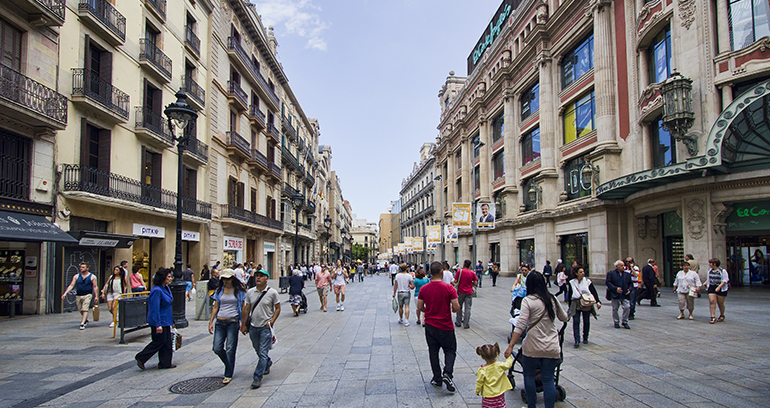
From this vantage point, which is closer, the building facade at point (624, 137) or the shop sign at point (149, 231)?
the building facade at point (624, 137)

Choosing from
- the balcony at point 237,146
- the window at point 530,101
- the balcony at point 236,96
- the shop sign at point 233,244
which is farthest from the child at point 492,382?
the window at point 530,101

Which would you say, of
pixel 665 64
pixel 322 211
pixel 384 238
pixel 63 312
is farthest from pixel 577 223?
pixel 384 238

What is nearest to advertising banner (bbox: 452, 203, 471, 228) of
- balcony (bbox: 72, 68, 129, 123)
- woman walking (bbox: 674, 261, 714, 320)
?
woman walking (bbox: 674, 261, 714, 320)

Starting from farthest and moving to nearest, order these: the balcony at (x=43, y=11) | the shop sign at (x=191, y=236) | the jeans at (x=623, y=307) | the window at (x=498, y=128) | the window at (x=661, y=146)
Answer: the window at (x=498, y=128) → the shop sign at (x=191, y=236) → the window at (x=661, y=146) → the balcony at (x=43, y=11) → the jeans at (x=623, y=307)

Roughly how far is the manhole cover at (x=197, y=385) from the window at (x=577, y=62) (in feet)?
85.0

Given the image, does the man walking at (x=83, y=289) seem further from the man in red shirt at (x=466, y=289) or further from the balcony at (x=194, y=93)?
the balcony at (x=194, y=93)

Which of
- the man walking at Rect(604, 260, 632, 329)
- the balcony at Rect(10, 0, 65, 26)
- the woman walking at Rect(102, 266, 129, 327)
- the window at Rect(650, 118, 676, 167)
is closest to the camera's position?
the man walking at Rect(604, 260, 632, 329)

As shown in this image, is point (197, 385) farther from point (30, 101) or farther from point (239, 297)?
point (30, 101)

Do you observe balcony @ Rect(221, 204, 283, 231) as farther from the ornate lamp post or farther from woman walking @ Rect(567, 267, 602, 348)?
the ornate lamp post

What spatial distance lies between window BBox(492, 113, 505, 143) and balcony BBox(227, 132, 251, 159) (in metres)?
21.3

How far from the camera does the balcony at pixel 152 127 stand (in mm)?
18281

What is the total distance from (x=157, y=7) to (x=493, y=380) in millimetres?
21716

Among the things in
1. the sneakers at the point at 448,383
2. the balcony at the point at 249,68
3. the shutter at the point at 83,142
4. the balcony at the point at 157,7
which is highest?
the balcony at the point at 249,68

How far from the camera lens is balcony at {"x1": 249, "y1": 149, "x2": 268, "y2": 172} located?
31094mm
